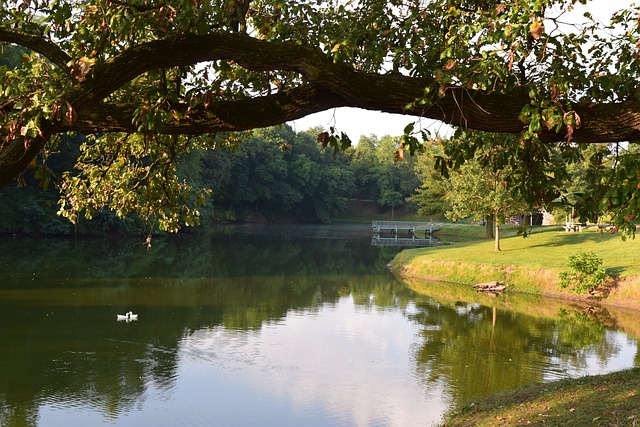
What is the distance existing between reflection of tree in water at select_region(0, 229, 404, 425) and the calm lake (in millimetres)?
77

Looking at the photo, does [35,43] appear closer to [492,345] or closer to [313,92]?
[313,92]

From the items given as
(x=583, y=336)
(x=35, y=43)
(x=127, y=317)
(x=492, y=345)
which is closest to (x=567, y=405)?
(x=35, y=43)

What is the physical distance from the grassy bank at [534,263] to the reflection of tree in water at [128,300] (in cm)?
318

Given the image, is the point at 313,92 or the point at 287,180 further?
the point at 287,180

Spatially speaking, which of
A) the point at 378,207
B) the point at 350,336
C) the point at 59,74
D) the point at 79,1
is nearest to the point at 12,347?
the point at 350,336

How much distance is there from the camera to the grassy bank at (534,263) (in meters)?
29.3

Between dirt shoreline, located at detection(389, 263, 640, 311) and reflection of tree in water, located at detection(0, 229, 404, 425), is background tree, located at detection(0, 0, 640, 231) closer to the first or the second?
reflection of tree in water, located at detection(0, 229, 404, 425)

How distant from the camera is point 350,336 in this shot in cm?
2242

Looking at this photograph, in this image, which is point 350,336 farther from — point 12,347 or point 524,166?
point 524,166

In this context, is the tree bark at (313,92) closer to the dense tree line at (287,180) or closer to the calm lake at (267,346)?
the calm lake at (267,346)

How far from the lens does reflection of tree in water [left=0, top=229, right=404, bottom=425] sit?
15.9m

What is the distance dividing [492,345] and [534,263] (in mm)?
14250

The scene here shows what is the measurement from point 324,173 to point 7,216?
58394mm

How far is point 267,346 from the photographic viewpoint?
66.1ft
